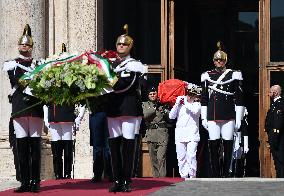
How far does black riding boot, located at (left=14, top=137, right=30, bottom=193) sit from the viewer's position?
10.2m

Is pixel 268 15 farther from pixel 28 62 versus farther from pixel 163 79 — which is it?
pixel 28 62

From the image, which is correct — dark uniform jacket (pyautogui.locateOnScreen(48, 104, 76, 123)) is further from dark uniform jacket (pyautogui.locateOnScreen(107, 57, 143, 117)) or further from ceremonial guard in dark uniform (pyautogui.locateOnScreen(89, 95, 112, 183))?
dark uniform jacket (pyautogui.locateOnScreen(107, 57, 143, 117))

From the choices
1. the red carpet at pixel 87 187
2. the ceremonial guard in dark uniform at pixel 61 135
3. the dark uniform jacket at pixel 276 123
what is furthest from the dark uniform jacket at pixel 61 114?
the dark uniform jacket at pixel 276 123

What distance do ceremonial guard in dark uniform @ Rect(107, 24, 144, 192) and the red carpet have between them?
0.86ft

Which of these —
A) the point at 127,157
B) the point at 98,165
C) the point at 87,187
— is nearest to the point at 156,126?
the point at 98,165

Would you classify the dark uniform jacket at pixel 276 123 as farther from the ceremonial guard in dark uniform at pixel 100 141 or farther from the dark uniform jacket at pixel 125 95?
the dark uniform jacket at pixel 125 95

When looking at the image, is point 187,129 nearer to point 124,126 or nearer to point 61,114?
point 61,114

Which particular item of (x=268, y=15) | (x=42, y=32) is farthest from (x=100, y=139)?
(x=268, y=15)

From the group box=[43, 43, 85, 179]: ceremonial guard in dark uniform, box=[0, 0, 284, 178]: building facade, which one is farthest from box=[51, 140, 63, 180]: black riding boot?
box=[0, 0, 284, 178]: building facade

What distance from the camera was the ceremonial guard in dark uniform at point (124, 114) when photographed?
9.83 metres

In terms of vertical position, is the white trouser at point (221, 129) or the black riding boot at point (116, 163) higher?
the white trouser at point (221, 129)

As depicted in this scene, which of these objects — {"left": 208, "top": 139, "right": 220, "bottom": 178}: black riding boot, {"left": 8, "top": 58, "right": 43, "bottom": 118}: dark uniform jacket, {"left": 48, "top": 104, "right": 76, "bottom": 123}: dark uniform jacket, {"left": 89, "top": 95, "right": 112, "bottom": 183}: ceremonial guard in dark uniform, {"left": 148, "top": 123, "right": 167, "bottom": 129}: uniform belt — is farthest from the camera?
{"left": 148, "top": 123, "right": 167, "bottom": 129}: uniform belt

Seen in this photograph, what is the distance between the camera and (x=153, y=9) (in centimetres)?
1590

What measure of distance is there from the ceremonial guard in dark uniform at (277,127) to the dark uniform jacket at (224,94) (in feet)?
5.79
